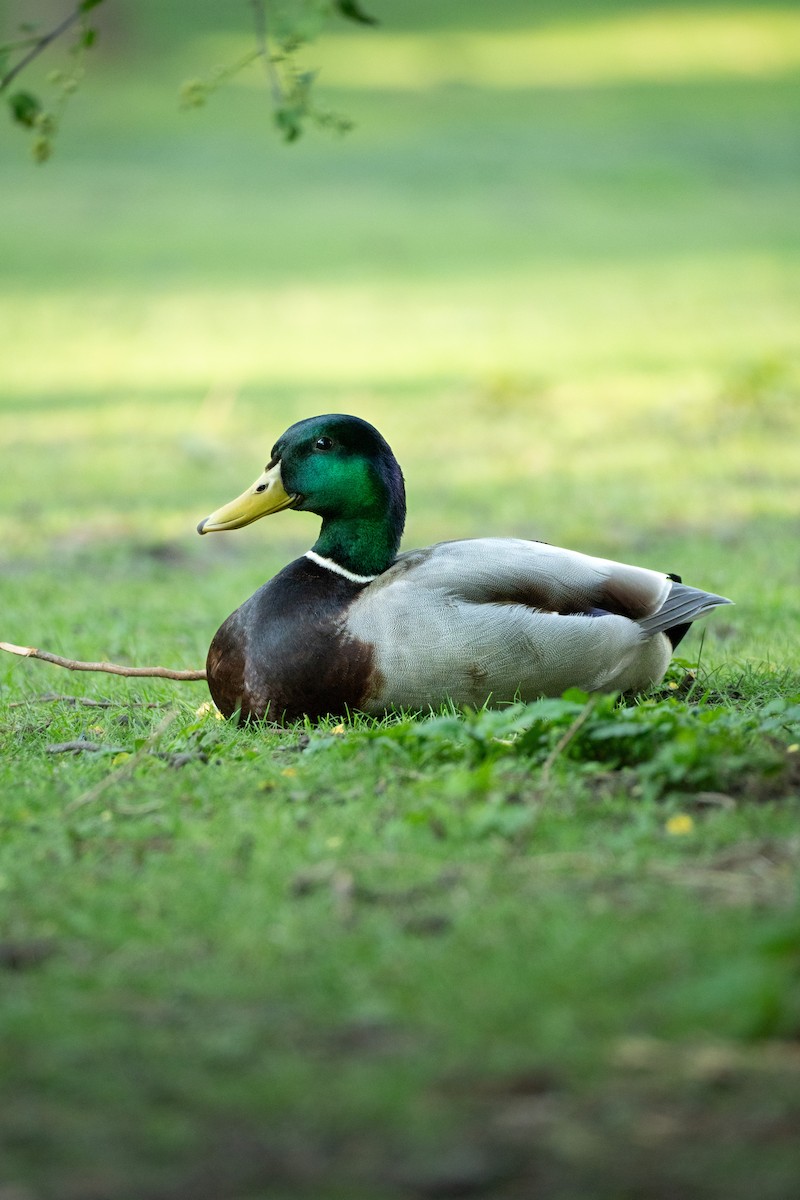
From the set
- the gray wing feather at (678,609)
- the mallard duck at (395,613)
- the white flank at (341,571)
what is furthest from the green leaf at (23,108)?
the gray wing feather at (678,609)

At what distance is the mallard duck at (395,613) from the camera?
444 centimetres

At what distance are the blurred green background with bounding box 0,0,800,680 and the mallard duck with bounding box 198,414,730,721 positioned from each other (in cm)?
107

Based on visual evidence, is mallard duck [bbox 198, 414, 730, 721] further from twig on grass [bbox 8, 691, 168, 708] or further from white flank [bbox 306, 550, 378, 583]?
twig on grass [bbox 8, 691, 168, 708]

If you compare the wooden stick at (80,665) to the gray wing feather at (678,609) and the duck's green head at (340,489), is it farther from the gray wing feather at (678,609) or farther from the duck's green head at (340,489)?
the gray wing feather at (678,609)

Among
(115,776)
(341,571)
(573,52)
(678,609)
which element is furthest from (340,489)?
(573,52)

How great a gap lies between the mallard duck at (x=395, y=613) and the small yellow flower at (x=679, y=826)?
1.11 metres

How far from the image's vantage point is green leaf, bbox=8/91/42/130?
164 inches

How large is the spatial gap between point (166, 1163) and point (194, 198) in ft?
73.1

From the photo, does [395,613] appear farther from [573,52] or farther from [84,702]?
[573,52]

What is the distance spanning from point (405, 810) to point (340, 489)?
150cm

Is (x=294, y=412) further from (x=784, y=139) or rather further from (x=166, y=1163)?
(x=784, y=139)

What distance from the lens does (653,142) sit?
26.8 metres

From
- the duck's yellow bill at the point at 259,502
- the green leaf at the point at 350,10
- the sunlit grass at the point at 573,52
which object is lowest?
the duck's yellow bill at the point at 259,502

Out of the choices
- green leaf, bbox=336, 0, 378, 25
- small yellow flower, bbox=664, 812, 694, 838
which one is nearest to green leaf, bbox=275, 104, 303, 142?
green leaf, bbox=336, 0, 378, 25
